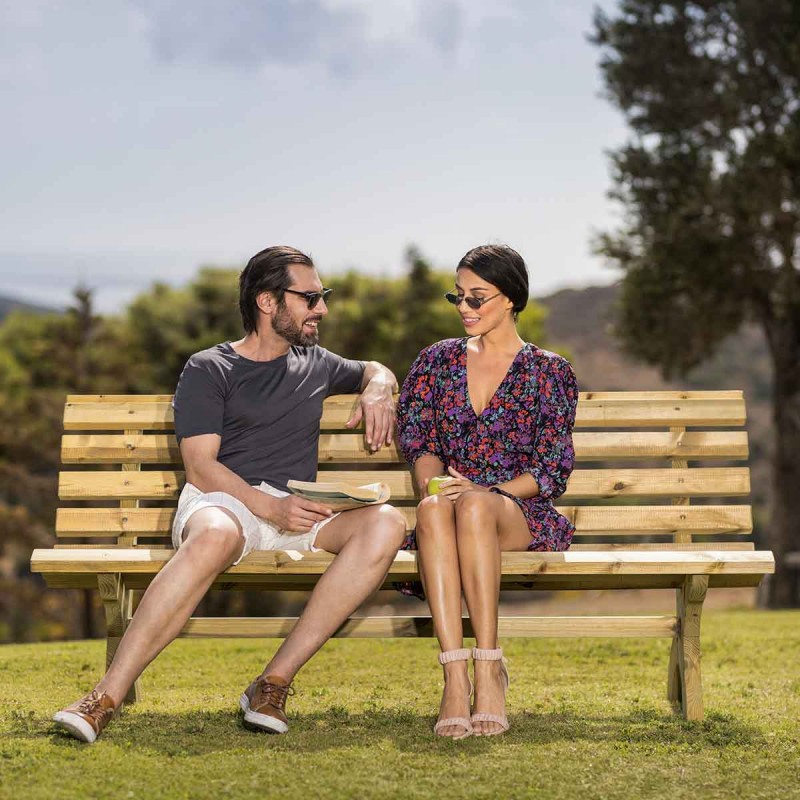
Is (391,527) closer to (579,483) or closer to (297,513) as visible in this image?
(297,513)

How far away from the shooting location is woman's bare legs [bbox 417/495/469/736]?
13.0 feet

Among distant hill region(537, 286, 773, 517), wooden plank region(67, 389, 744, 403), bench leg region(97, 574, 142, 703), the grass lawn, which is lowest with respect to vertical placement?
the grass lawn

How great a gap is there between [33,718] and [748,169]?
43.4ft

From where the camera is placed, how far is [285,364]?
475 cm

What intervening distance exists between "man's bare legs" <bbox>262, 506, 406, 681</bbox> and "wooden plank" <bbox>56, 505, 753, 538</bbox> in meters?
1.08

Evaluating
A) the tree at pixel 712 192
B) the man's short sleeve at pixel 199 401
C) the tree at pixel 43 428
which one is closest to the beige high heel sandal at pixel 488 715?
the man's short sleeve at pixel 199 401

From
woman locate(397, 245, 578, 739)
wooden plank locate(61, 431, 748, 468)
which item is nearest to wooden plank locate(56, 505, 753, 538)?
wooden plank locate(61, 431, 748, 468)

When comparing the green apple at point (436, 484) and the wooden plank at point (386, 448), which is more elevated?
the wooden plank at point (386, 448)

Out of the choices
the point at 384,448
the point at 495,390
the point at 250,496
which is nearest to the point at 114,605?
the point at 250,496

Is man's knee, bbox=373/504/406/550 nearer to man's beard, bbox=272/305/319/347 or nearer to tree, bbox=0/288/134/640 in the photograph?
man's beard, bbox=272/305/319/347

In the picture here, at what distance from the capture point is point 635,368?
180 ft

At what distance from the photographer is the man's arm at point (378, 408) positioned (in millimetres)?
4785

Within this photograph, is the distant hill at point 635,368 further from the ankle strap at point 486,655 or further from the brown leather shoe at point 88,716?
the brown leather shoe at point 88,716

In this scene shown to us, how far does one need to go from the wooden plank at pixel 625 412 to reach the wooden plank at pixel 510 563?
0.89 m
